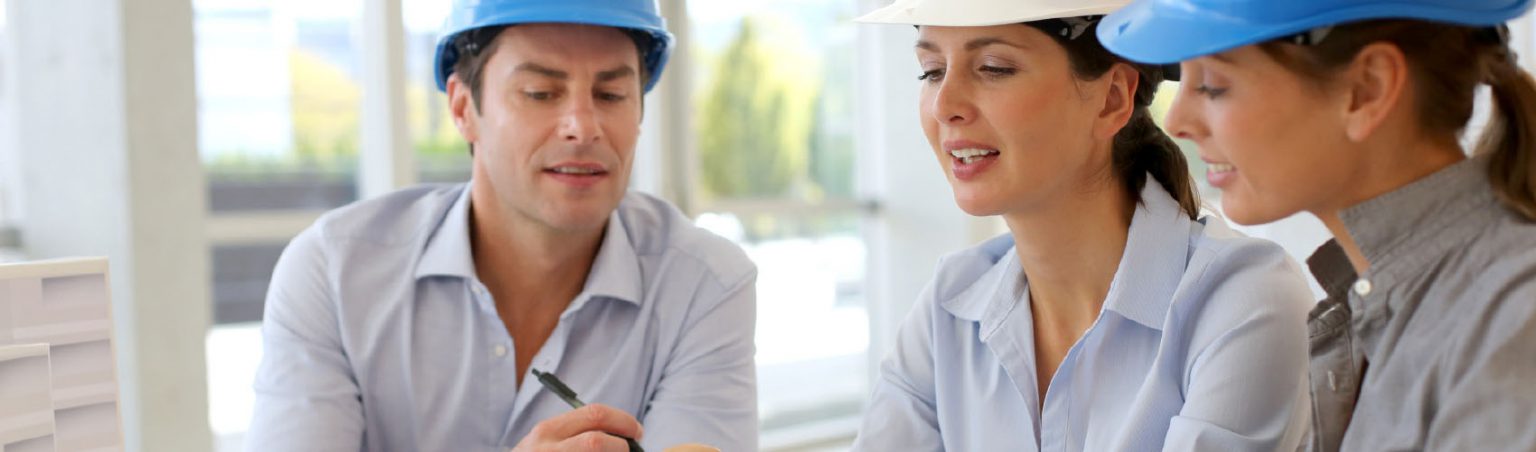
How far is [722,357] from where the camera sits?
2.00 m

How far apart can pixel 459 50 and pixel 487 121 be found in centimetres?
13

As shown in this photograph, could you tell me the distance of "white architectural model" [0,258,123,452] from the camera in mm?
1285

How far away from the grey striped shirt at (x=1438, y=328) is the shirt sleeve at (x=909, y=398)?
2.02 feet

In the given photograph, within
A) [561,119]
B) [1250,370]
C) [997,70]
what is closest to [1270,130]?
[1250,370]

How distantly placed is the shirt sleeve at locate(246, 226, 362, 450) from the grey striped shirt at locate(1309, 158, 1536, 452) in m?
1.33

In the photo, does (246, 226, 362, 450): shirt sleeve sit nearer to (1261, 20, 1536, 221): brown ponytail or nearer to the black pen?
the black pen

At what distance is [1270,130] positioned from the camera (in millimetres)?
1106

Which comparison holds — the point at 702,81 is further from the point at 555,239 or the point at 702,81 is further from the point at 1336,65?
the point at 1336,65

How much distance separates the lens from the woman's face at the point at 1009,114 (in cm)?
151

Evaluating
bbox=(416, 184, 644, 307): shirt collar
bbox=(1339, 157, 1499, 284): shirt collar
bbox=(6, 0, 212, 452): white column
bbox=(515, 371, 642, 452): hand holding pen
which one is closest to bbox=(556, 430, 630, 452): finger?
bbox=(515, 371, 642, 452): hand holding pen

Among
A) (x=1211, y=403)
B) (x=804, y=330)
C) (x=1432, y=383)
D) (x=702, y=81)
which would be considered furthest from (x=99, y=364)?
(x=804, y=330)

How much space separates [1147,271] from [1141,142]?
0.66ft

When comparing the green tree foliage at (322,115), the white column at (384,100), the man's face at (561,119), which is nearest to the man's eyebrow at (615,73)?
the man's face at (561,119)

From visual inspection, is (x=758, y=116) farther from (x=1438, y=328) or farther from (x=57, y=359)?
(x=1438, y=328)
